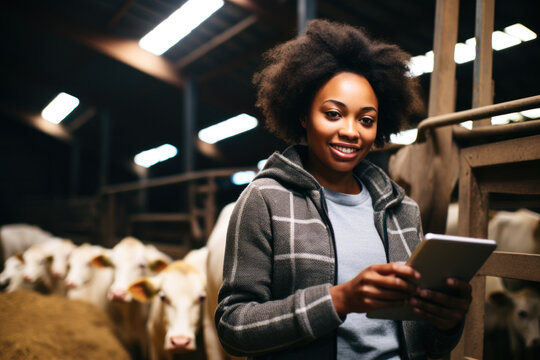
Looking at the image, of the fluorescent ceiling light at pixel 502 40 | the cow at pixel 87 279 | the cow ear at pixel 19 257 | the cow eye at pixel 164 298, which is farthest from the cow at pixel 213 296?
the cow ear at pixel 19 257

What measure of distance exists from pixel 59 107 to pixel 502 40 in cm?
414

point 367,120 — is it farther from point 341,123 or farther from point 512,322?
point 512,322

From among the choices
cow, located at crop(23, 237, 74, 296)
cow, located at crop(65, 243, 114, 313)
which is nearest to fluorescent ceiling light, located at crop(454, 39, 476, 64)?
cow, located at crop(65, 243, 114, 313)

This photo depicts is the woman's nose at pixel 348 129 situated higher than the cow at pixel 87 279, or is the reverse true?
the woman's nose at pixel 348 129

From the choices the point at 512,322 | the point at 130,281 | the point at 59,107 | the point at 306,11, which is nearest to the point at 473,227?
the point at 512,322

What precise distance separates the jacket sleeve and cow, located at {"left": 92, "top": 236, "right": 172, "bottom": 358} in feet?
7.80

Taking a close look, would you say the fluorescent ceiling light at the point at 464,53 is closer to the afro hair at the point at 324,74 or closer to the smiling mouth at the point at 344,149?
the afro hair at the point at 324,74

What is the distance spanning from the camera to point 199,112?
25.3 ft

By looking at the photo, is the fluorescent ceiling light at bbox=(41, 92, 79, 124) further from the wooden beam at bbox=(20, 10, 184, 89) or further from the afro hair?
the afro hair

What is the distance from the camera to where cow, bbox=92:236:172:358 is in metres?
3.28

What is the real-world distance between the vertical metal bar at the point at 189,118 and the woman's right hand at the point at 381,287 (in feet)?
16.1

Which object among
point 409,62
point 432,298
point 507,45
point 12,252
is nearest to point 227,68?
point 12,252

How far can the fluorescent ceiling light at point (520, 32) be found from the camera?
2090 millimetres

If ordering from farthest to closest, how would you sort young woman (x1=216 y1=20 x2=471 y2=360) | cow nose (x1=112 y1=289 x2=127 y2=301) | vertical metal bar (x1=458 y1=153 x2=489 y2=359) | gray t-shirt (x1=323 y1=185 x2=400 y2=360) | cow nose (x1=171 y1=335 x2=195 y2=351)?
cow nose (x1=112 y1=289 x2=127 y2=301)
cow nose (x1=171 y1=335 x2=195 y2=351)
vertical metal bar (x1=458 y1=153 x2=489 y2=359)
gray t-shirt (x1=323 y1=185 x2=400 y2=360)
young woman (x1=216 y1=20 x2=471 y2=360)
